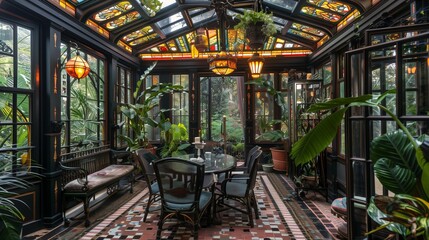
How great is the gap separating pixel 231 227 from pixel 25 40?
327 centimetres

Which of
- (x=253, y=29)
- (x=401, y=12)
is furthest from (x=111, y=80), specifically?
(x=401, y=12)

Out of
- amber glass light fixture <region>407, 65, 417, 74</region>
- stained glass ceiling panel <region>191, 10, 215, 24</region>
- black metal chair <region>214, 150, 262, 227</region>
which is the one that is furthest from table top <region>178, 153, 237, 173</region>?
stained glass ceiling panel <region>191, 10, 215, 24</region>

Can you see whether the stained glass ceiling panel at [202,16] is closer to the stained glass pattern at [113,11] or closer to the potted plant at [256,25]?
the stained glass pattern at [113,11]

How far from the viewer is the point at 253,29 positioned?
3.55 meters

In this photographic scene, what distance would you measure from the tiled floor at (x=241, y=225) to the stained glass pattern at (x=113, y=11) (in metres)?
→ 3.01

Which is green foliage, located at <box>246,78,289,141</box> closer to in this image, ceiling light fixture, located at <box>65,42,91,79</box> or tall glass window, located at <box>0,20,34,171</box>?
ceiling light fixture, located at <box>65,42,91,79</box>

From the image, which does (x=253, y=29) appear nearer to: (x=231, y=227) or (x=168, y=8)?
(x=168, y=8)

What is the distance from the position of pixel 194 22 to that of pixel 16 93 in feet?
12.4

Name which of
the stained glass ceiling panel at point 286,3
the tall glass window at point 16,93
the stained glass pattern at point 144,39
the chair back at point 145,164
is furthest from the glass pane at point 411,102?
the stained glass pattern at point 144,39

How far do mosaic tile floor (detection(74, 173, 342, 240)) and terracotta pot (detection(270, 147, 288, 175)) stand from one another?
176 cm

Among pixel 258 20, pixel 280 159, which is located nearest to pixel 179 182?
pixel 258 20

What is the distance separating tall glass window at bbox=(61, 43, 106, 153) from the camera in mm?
3750

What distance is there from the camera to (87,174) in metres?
3.75

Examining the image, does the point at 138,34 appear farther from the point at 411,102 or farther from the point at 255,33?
the point at 411,102
